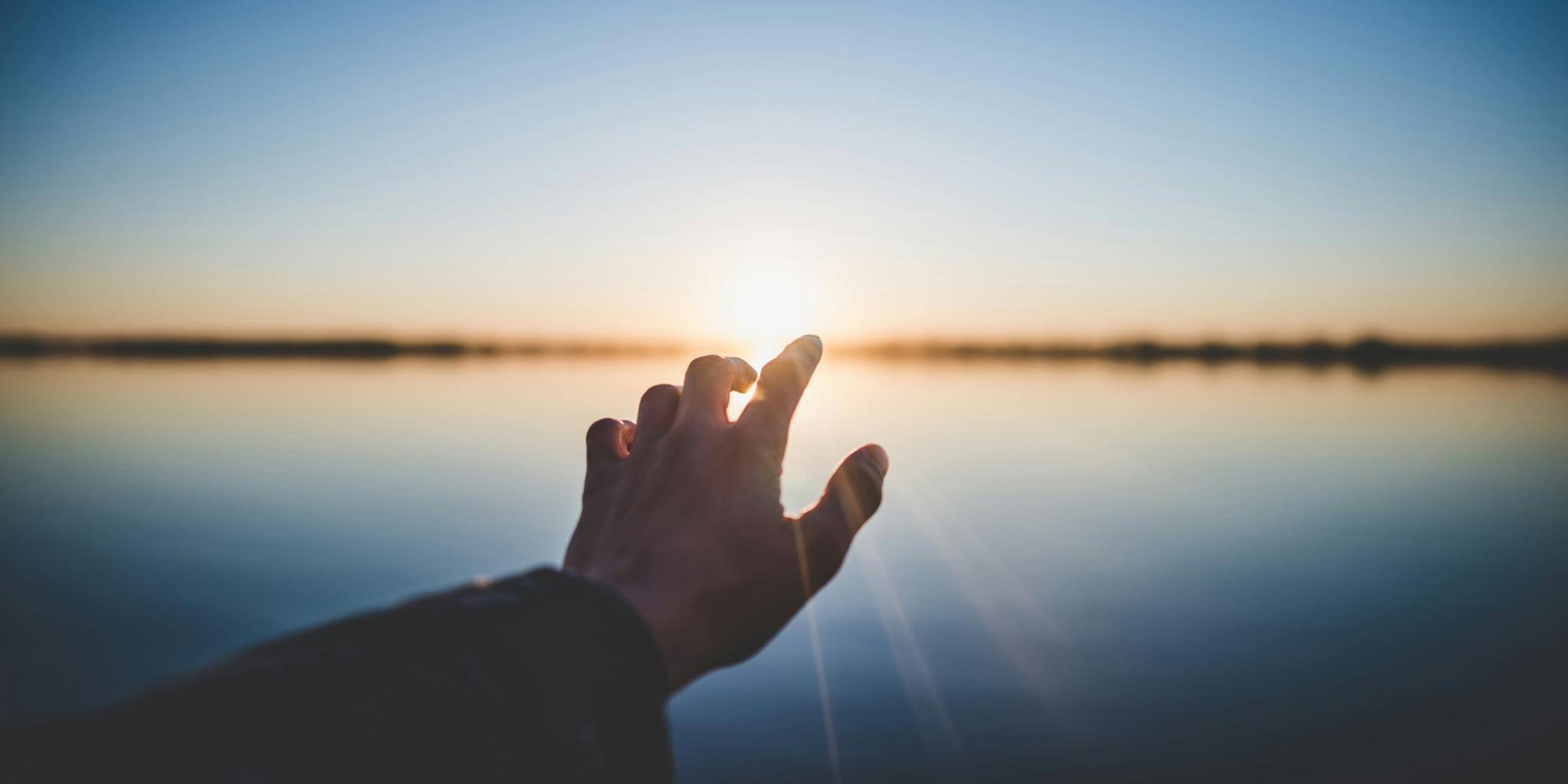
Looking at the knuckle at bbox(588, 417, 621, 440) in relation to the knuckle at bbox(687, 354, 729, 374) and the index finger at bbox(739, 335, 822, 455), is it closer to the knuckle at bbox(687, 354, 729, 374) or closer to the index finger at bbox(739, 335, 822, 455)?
the knuckle at bbox(687, 354, 729, 374)

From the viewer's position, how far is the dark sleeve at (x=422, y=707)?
452 mm

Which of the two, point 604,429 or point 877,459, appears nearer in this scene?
point 877,459

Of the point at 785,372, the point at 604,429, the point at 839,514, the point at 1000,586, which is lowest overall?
the point at 1000,586

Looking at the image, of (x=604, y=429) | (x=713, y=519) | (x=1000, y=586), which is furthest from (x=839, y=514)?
(x=1000, y=586)

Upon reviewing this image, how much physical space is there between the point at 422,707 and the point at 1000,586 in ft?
22.6

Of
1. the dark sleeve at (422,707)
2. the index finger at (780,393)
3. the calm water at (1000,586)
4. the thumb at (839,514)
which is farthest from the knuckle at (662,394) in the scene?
the calm water at (1000,586)

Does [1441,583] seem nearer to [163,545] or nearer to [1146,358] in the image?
[163,545]

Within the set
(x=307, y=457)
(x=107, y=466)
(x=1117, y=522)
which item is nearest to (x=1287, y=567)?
(x=1117, y=522)

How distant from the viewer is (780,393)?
147cm

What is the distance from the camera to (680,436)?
1399 millimetres

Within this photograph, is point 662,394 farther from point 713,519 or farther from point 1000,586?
point 1000,586

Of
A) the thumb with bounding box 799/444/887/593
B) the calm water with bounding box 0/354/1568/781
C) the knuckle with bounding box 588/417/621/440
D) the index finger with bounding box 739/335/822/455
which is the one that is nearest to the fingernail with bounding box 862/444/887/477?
the thumb with bounding box 799/444/887/593

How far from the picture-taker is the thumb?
1.25 m

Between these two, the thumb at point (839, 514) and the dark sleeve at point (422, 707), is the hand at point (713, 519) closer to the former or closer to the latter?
the thumb at point (839, 514)
